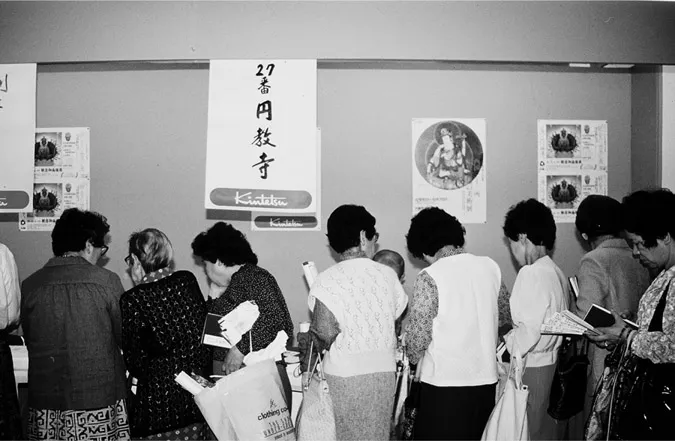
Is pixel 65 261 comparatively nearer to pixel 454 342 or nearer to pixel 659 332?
pixel 454 342

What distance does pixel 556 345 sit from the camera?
340 cm

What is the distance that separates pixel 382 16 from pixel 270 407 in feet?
7.85

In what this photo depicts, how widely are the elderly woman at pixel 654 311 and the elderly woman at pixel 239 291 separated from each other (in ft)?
5.48

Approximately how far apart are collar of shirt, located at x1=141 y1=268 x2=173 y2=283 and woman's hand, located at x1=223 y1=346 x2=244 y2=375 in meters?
0.52

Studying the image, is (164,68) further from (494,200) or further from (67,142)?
(494,200)

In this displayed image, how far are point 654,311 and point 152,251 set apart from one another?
2.36 metres

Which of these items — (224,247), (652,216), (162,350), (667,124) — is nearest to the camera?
(652,216)

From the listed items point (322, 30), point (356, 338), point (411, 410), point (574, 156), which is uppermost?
point (322, 30)

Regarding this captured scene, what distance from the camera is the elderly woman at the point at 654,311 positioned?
242cm

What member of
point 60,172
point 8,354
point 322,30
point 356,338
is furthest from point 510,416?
point 60,172

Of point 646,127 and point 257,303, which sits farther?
point 646,127

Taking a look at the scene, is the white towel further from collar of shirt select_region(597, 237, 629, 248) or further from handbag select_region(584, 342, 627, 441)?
collar of shirt select_region(597, 237, 629, 248)

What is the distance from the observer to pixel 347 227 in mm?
3094

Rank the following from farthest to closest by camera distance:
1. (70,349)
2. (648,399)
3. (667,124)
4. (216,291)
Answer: (667,124)
(216,291)
(70,349)
(648,399)
